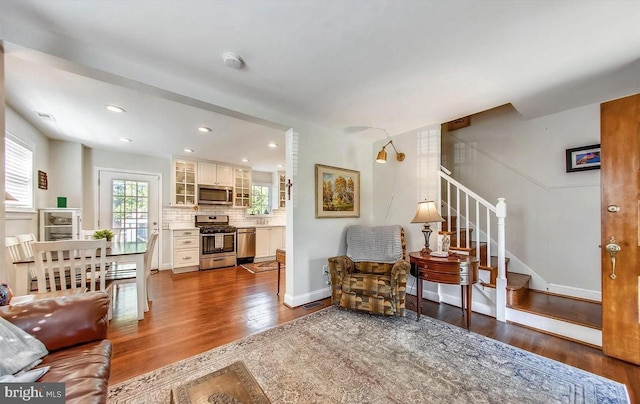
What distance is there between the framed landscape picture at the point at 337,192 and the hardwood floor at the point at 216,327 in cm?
120

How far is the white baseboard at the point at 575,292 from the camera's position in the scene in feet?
8.79

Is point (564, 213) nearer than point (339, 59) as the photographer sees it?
No

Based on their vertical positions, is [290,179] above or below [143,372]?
above

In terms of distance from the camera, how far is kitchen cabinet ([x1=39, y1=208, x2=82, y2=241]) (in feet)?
10.9

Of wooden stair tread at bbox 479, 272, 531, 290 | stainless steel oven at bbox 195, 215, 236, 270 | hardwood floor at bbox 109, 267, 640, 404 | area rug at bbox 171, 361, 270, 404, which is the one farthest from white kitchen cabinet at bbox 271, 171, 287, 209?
area rug at bbox 171, 361, 270, 404

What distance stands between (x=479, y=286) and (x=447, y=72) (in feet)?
7.40

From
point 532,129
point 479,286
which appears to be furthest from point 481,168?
point 479,286

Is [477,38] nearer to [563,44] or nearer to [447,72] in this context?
[447,72]

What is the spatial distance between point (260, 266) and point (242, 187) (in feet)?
6.24

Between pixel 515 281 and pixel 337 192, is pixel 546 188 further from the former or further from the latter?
pixel 337 192

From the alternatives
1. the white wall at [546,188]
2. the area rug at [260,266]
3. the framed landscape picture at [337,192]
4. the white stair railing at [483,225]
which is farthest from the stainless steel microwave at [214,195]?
the white wall at [546,188]

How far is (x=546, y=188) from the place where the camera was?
9.93 ft

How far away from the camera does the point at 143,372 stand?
5.74ft

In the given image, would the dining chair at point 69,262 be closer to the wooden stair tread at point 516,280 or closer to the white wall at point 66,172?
the white wall at point 66,172
